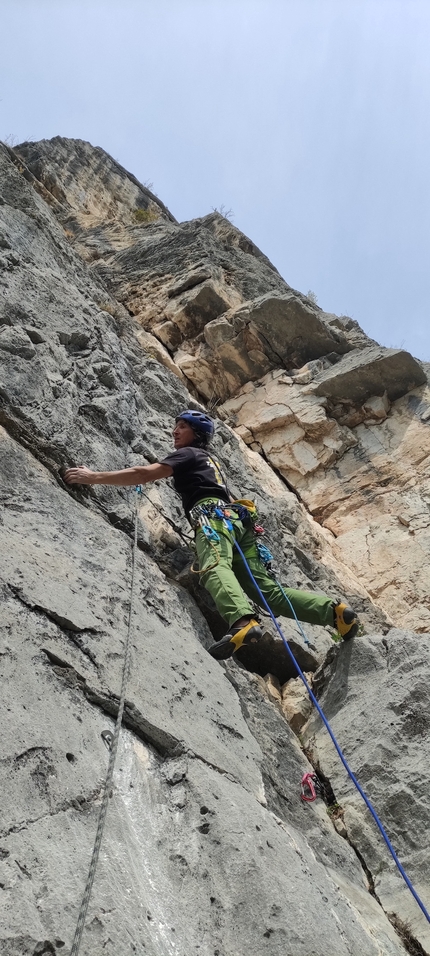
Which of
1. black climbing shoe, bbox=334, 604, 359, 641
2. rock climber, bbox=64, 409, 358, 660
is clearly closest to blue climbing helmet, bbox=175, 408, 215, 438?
rock climber, bbox=64, 409, 358, 660

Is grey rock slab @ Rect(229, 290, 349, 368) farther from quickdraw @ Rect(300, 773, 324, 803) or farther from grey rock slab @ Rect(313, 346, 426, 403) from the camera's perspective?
quickdraw @ Rect(300, 773, 324, 803)

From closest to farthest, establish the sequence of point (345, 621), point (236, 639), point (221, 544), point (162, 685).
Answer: point (162, 685), point (236, 639), point (345, 621), point (221, 544)

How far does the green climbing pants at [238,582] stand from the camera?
15.5ft

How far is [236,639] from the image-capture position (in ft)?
14.6

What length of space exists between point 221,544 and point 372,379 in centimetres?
642

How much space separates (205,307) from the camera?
1203cm

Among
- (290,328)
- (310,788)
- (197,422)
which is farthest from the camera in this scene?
(290,328)

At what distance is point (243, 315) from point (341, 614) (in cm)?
757

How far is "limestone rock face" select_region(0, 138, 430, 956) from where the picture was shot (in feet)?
8.60

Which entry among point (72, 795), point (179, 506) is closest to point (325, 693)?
point (179, 506)

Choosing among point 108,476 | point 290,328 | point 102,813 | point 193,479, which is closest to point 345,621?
point 193,479

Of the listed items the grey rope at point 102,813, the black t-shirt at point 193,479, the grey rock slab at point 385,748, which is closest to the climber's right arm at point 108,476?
the black t-shirt at point 193,479

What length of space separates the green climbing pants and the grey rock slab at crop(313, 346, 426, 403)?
5598mm

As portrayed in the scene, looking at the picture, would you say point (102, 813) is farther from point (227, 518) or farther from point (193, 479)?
point (193, 479)
